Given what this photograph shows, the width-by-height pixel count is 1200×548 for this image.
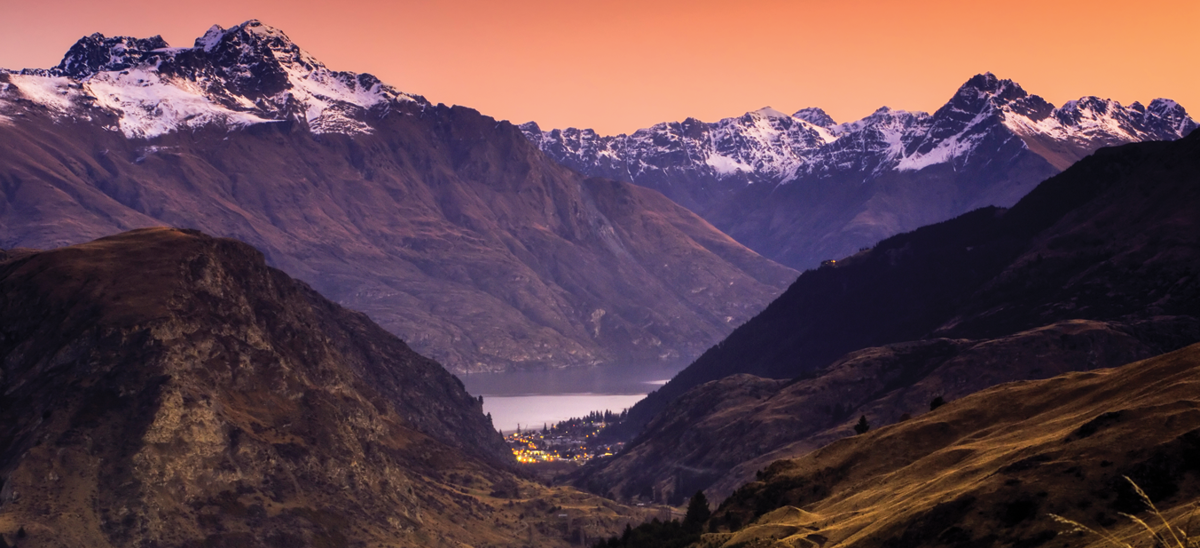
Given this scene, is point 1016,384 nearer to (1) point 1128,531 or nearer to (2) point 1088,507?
(2) point 1088,507

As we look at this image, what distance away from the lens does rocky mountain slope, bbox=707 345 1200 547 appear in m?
81.6

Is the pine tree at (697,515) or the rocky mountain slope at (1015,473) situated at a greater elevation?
the rocky mountain slope at (1015,473)

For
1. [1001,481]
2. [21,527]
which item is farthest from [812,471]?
[21,527]

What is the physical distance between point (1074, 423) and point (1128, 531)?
39.9 m

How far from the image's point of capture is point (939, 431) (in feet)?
461

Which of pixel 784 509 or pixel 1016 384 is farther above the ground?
pixel 1016 384

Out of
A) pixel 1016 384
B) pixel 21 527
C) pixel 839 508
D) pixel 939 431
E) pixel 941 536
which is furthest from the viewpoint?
pixel 21 527

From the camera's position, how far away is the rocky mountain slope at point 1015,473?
268ft

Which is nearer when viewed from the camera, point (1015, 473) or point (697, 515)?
point (1015, 473)

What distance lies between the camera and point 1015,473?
90.9m

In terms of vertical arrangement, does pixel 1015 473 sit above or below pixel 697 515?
above

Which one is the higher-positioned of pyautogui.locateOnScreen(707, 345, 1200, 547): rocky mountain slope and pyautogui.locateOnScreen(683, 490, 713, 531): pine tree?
pyautogui.locateOnScreen(707, 345, 1200, 547): rocky mountain slope

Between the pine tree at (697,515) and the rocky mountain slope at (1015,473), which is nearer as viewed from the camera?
the rocky mountain slope at (1015,473)

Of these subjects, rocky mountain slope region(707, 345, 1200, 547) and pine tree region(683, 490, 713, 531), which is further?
pine tree region(683, 490, 713, 531)
